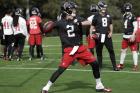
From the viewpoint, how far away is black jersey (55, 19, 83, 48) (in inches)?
427

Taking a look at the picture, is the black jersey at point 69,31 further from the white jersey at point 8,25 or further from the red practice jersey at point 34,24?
the white jersey at point 8,25

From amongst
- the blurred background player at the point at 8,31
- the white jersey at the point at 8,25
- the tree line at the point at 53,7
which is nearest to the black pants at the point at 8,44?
the blurred background player at the point at 8,31

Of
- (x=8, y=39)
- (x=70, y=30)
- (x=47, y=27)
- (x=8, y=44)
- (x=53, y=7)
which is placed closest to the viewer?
(x=47, y=27)

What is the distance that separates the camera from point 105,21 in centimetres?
1429

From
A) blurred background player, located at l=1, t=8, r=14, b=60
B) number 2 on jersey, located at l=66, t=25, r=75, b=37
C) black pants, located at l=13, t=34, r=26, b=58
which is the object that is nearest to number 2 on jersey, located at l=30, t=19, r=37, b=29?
black pants, located at l=13, t=34, r=26, b=58

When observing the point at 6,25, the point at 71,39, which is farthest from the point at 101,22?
the point at 6,25

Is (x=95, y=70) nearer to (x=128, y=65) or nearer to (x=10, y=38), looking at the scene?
(x=128, y=65)

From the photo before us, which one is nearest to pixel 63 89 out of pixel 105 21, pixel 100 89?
pixel 100 89

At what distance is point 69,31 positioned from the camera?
10875 mm

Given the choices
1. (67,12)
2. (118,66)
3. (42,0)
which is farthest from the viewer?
(42,0)

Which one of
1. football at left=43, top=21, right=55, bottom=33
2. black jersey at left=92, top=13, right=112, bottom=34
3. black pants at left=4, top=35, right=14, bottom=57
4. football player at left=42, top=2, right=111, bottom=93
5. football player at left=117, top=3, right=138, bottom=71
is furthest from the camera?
black pants at left=4, top=35, right=14, bottom=57

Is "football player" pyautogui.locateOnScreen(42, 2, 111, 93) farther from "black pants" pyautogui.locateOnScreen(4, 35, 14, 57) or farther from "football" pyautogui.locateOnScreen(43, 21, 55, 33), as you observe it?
"black pants" pyautogui.locateOnScreen(4, 35, 14, 57)

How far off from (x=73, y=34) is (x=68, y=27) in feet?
0.65

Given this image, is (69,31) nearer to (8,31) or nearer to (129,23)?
(129,23)
